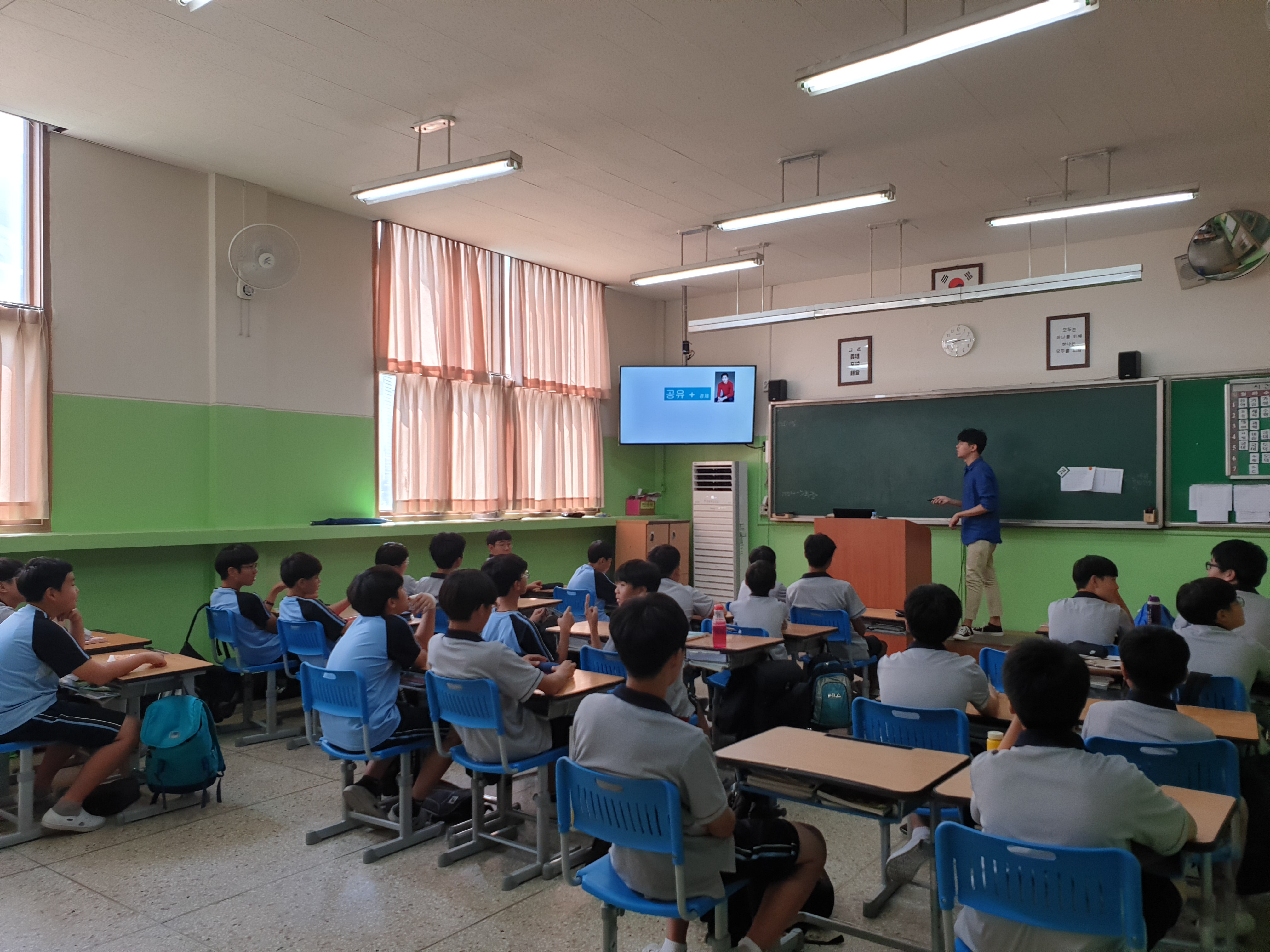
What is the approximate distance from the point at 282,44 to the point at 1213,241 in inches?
268

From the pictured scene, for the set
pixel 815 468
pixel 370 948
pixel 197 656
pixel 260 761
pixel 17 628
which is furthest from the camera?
pixel 815 468

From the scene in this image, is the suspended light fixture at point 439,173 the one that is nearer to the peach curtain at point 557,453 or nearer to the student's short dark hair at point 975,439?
the peach curtain at point 557,453

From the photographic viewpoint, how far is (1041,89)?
484cm

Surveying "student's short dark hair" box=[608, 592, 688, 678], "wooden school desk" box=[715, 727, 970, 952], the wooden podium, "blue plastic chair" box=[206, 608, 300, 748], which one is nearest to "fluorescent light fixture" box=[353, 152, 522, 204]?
"blue plastic chair" box=[206, 608, 300, 748]

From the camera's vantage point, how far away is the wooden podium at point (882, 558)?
24.6 ft

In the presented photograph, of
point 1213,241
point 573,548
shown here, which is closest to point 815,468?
point 573,548

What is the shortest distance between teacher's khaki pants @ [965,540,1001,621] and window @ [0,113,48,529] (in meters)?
6.83

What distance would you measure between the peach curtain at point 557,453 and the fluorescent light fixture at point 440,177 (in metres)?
3.19

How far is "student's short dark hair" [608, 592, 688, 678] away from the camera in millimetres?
2201

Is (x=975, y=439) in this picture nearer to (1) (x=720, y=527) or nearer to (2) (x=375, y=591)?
(1) (x=720, y=527)

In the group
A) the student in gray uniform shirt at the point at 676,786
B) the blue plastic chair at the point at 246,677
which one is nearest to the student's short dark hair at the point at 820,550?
the student in gray uniform shirt at the point at 676,786

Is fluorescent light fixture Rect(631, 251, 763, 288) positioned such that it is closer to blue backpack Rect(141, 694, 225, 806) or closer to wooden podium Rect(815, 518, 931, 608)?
wooden podium Rect(815, 518, 931, 608)

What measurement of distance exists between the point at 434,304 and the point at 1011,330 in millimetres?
5175

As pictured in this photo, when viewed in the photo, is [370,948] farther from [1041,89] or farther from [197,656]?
[1041,89]
